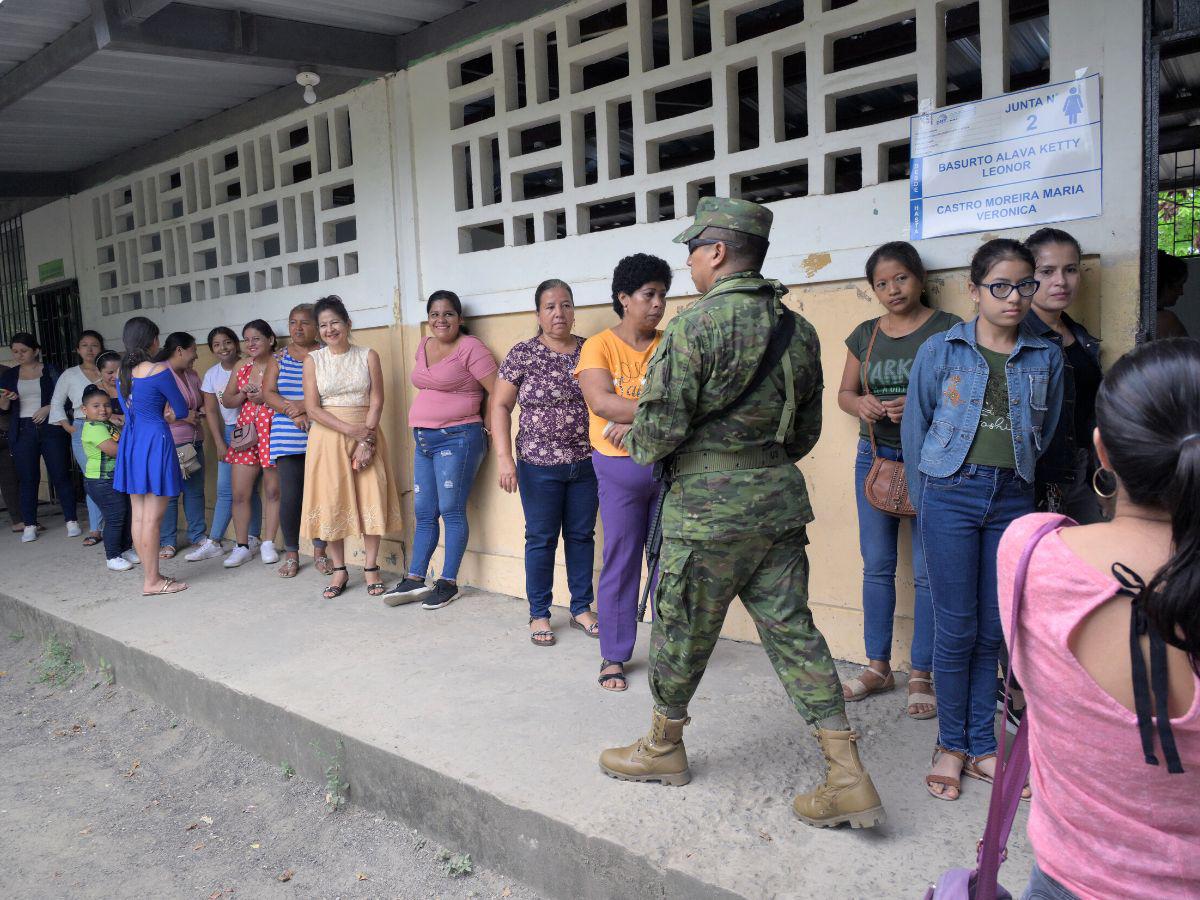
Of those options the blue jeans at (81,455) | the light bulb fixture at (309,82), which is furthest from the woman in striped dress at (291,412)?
the blue jeans at (81,455)

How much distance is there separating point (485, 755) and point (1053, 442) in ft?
6.79

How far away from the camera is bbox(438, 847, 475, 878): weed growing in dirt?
2.82m

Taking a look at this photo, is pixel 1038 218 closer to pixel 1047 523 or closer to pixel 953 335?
pixel 953 335

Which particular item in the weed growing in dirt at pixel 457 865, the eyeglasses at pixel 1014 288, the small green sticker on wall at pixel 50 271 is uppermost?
the small green sticker on wall at pixel 50 271

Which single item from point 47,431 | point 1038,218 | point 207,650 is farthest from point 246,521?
point 1038,218

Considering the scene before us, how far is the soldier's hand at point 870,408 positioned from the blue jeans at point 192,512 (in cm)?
488

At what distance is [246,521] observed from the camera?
6.09 meters

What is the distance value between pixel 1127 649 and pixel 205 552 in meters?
6.15

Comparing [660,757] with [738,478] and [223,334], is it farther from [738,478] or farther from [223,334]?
[223,334]

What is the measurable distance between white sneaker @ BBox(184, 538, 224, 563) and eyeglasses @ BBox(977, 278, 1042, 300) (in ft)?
17.8

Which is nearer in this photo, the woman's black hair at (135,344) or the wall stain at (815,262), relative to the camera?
the wall stain at (815,262)

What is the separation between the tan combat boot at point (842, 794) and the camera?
7.74 feet

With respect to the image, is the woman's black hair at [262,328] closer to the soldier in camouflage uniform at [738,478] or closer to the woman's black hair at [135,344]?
the woman's black hair at [135,344]

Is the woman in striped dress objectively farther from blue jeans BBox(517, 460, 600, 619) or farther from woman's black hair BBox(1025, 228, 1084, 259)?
woman's black hair BBox(1025, 228, 1084, 259)
